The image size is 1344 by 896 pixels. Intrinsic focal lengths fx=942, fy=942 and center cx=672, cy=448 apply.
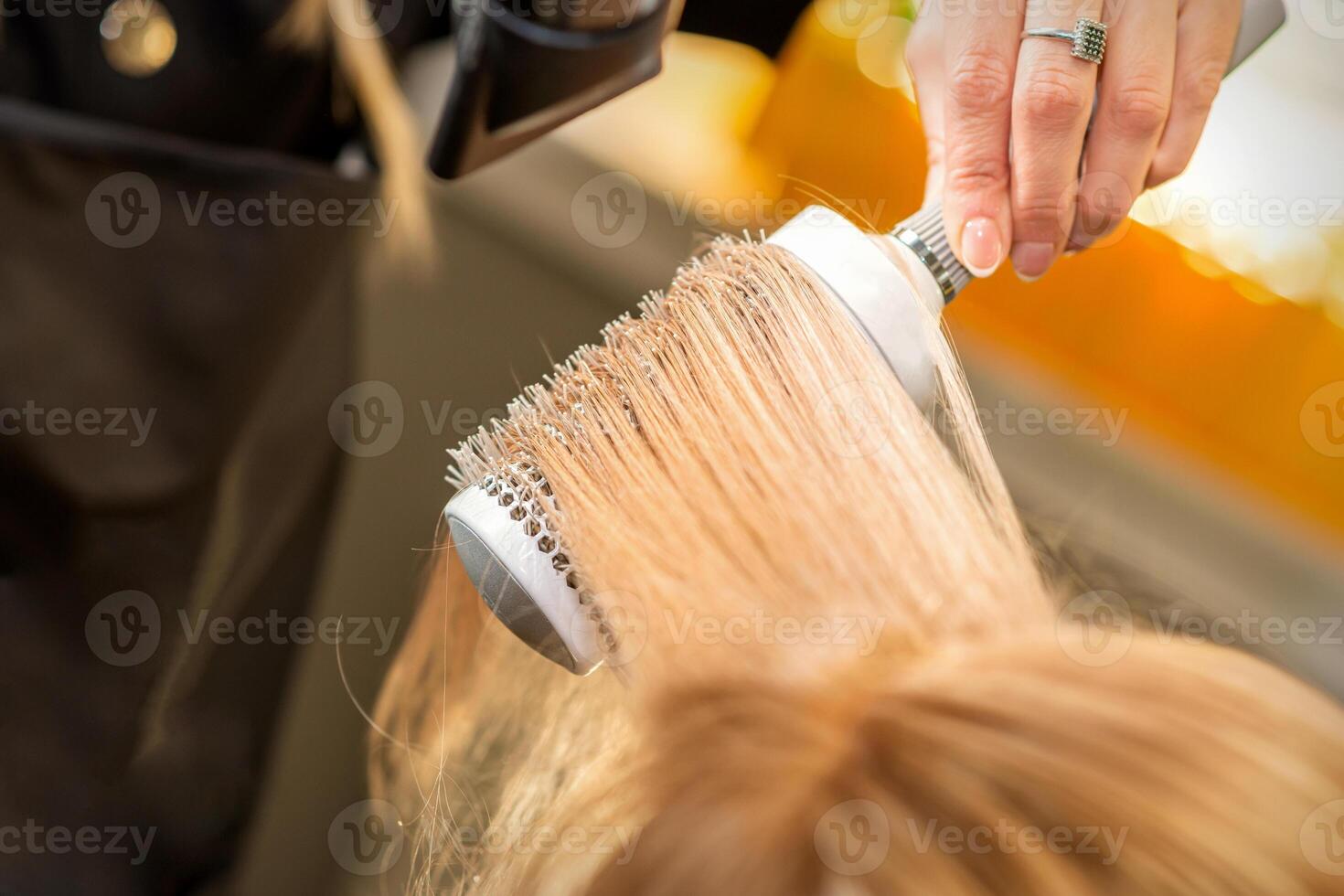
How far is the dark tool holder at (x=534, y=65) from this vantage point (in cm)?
46

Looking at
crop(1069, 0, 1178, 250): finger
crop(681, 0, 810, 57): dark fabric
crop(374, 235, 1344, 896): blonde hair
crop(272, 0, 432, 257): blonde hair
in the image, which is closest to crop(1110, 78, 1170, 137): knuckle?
crop(1069, 0, 1178, 250): finger

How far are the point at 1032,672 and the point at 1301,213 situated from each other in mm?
447

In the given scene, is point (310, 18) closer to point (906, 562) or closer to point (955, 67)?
point (955, 67)

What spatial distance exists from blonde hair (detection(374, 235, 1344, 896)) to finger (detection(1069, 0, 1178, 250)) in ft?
0.38

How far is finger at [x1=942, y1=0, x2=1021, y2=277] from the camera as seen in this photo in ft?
1.44

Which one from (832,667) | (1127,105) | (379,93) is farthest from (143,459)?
(1127,105)

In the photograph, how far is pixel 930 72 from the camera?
1.66 feet

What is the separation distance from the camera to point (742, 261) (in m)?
0.39

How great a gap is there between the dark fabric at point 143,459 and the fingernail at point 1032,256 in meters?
0.47

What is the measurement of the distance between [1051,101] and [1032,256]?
0.23ft

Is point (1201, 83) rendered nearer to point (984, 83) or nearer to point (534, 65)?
point (984, 83)

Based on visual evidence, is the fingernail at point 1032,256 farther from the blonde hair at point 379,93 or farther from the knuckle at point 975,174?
the blonde hair at point 379,93

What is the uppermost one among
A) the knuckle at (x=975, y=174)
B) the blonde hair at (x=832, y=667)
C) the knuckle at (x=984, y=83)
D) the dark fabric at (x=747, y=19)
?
the knuckle at (x=984, y=83)

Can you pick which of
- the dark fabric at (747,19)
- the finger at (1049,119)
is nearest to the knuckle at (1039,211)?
the finger at (1049,119)
